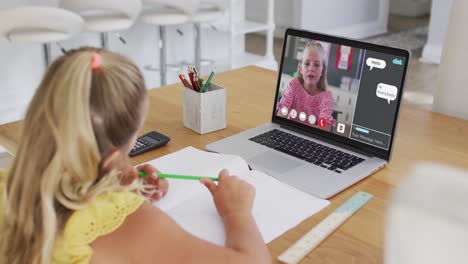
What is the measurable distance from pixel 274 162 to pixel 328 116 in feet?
0.61

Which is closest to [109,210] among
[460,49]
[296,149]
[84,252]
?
[84,252]

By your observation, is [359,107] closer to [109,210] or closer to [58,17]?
[109,210]

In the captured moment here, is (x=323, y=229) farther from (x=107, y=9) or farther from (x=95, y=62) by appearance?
(x=107, y=9)

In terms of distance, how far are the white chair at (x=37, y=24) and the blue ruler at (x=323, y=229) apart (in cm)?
211

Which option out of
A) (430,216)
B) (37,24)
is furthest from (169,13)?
(430,216)

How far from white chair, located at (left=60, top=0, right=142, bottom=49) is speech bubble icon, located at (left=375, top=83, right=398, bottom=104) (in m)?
2.15

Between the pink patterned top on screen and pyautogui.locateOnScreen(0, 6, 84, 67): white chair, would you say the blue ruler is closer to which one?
the pink patterned top on screen

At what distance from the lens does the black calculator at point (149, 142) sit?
1248 millimetres

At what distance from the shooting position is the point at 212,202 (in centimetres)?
99

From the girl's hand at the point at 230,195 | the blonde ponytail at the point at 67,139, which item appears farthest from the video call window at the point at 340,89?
the blonde ponytail at the point at 67,139

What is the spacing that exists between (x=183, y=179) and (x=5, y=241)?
363 mm

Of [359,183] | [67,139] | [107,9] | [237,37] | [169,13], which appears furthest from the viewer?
[237,37]

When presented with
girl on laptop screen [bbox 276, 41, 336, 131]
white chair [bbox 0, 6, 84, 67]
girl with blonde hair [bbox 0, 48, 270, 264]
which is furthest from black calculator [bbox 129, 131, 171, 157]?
white chair [bbox 0, 6, 84, 67]

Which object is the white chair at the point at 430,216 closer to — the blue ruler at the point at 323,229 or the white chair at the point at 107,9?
the blue ruler at the point at 323,229
